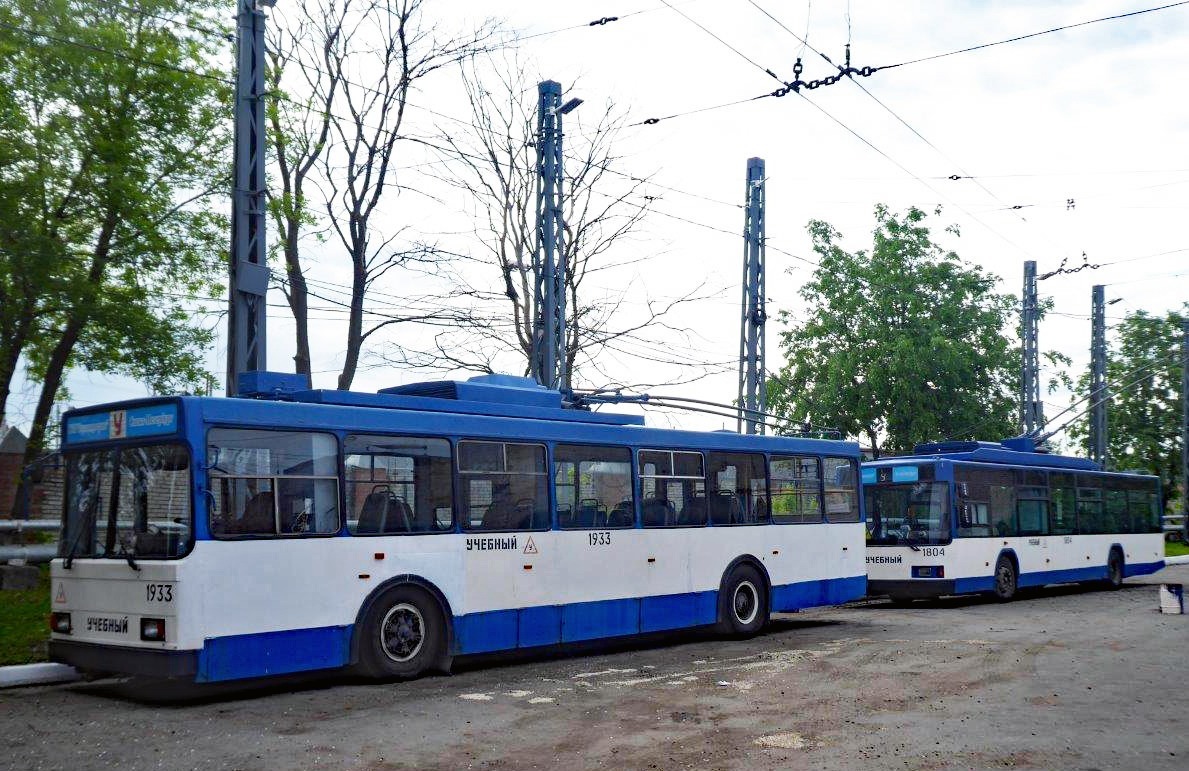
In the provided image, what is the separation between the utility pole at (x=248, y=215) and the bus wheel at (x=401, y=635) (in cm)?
350

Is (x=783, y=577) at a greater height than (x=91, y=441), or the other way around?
(x=91, y=441)

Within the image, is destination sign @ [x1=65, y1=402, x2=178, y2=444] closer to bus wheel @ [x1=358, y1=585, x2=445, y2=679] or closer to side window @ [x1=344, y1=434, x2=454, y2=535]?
side window @ [x1=344, y1=434, x2=454, y2=535]

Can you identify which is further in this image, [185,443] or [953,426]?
[953,426]

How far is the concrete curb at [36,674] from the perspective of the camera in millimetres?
11828

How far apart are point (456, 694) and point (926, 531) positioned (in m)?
13.4

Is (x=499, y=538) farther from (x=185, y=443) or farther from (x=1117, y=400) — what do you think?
(x=1117, y=400)

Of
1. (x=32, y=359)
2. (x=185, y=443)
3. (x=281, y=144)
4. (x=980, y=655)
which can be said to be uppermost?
(x=281, y=144)

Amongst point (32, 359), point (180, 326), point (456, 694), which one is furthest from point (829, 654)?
point (32, 359)

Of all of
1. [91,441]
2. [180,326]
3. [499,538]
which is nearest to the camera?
[91,441]

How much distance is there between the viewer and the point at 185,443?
10.6 m

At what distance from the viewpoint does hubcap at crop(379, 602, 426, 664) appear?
476 inches

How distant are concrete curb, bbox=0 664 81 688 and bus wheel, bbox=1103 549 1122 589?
75.9ft

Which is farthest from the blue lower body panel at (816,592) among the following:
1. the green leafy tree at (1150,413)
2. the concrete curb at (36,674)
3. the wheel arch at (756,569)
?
the green leafy tree at (1150,413)

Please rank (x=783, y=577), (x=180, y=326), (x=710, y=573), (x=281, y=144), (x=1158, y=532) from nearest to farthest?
(x=710, y=573)
(x=783, y=577)
(x=180, y=326)
(x=281, y=144)
(x=1158, y=532)
